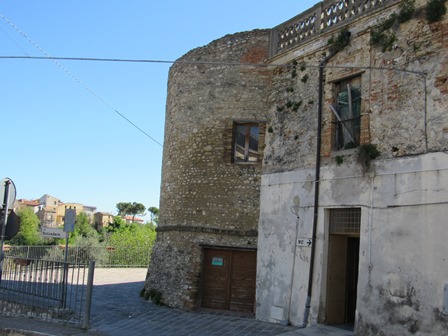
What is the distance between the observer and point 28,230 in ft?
205

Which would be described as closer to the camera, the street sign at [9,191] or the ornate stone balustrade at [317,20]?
the street sign at [9,191]

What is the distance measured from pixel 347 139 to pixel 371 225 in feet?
7.18

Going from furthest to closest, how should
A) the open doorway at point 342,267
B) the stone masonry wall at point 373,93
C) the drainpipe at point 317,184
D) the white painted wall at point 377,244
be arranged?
the drainpipe at point 317,184 < the open doorway at point 342,267 < the stone masonry wall at point 373,93 < the white painted wall at point 377,244

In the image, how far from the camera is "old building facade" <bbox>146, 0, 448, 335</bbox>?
29.5ft

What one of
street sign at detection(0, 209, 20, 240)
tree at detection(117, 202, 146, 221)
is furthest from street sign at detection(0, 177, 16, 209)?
tree at detection(117, 202, 146, 221)

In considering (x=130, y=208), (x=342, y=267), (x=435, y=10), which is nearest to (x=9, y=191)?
(x=342, y=267)

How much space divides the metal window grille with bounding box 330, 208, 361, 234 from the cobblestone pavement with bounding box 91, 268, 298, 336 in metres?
2.44

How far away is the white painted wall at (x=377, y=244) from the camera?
8570 mm

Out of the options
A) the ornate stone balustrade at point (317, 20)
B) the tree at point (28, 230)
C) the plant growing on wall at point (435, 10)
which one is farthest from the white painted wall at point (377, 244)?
the tree at point (28, 230)

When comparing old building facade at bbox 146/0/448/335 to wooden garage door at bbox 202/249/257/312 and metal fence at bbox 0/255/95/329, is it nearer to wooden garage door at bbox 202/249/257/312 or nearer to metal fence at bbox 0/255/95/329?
wooden garage door at bbox 202/249/257/312

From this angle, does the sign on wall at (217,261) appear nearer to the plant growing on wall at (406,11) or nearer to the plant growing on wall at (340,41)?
the plant growing on wall at (340,41)

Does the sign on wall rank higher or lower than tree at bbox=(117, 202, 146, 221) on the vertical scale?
lower

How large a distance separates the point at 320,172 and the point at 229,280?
436 centimetres

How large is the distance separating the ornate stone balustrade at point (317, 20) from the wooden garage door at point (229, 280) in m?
5.74
